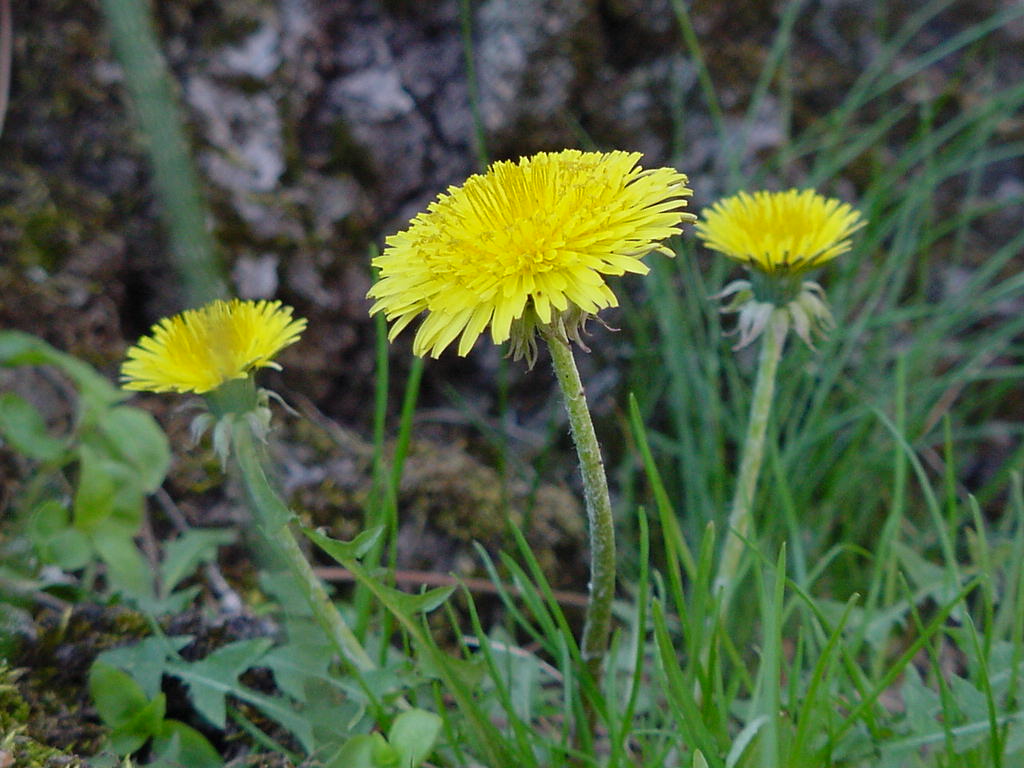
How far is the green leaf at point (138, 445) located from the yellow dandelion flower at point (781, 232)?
2.45ft

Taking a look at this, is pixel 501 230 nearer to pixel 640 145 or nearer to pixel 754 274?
pixel 754 274

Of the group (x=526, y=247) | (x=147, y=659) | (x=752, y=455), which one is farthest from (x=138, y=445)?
(x=752, y=455)

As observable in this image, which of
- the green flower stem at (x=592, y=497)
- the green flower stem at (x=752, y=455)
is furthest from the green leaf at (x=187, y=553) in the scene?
the green flower stem at (x=752, y=455)

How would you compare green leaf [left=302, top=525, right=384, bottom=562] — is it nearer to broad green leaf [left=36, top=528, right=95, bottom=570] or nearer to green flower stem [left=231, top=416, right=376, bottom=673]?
green flower stem [left=231, top=416, right=376, bottom=673]

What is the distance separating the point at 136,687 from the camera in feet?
2.86

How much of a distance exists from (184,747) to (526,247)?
2.12ft

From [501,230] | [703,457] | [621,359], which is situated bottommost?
[703,457]

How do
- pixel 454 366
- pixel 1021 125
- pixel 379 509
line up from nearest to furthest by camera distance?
pixel 379 509 < pixel 454 366 < pixel 1021 125

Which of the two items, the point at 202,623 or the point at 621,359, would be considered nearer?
the point at 202,623

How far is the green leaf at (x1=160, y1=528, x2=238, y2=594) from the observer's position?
1.09m

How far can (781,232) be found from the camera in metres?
1.00

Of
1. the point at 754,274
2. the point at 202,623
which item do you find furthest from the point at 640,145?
the point at 202,623

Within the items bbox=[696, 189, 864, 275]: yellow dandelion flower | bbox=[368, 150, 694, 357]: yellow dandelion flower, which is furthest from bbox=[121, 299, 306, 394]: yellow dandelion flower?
bbox=[696, 189, 864, 275]: yellow dandelion flower

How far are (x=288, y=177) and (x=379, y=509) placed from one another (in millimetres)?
707
